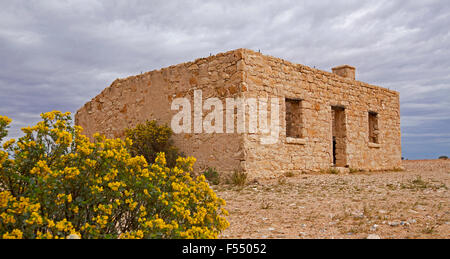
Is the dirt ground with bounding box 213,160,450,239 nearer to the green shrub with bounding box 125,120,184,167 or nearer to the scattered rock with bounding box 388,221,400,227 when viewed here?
the scattered rock with bounding box 388,221,400,227

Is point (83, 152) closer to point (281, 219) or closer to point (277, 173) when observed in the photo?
point (281, 219)

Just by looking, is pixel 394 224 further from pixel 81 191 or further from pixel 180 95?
pixel 180 95

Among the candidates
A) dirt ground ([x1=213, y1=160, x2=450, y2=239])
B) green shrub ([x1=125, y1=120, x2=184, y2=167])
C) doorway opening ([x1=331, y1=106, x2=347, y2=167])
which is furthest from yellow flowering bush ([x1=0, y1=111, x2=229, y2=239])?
doorway opening ([x1=331, y1=106, x2=347, y2=167])

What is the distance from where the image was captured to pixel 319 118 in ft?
36.4

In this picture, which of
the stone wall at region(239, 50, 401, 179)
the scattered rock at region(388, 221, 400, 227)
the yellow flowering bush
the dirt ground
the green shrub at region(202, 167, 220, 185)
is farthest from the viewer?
the stone wall at region(239, 50, 401, 179)

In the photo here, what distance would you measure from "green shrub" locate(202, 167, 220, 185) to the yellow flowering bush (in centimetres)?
599

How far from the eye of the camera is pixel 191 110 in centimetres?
1014

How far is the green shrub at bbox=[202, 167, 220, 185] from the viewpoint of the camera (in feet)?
30.0

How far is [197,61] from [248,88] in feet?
6.24

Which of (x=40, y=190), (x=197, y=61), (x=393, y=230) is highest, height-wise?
(x=197, y=61)

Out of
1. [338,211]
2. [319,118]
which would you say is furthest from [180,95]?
[338,211]

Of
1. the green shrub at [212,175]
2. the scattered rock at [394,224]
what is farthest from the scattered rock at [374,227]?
the green shrub at [212,175]
